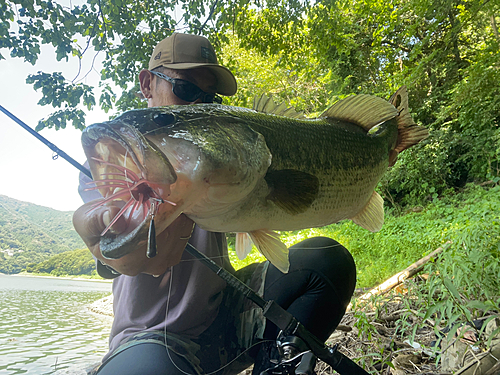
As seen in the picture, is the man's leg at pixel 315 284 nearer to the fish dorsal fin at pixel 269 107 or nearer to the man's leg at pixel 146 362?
the man's leg at pixel 146 362

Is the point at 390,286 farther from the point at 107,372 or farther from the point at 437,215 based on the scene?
the point at 437,215

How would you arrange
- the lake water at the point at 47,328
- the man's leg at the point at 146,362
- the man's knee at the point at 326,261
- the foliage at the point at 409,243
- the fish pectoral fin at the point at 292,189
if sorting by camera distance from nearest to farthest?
the fish pectoral fin at the point at 292,189 < the man's leg at the point at 146,362 < the man's knee at the point at 326,261 < the foliage at the point at 409,243 < the lake water at the point at 47,328

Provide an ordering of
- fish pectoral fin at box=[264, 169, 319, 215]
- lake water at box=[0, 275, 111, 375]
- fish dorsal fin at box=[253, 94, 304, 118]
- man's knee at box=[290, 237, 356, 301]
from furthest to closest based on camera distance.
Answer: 1. lake water at box=[0, 275, 111, 375]
2. man's knee at box=[290, 237, 356, 301]
3. fish dorsal fin at box=[253, 94, 304, 118]
4. fish pectoral fin at box=[264, 169, 319, 215]

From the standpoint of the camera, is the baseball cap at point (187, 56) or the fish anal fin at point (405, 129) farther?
the baseball cap at point (187, 56)

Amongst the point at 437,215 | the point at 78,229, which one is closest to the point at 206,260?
the point at 78,229

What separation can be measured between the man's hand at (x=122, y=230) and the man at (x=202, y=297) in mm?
181

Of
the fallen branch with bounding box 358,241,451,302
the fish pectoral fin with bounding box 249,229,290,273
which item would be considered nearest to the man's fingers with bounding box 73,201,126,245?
the fish pectoral fin with bounding box 249,229,290,273

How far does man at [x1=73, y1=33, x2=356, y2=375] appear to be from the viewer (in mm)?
895

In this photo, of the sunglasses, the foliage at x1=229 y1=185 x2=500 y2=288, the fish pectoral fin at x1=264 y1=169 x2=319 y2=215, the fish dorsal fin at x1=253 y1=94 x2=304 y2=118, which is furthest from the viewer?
the foliage at x1=229 y1=185 x2=500 y2=288

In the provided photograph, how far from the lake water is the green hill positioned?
40cm

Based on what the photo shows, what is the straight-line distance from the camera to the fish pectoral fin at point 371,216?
32.9 inches

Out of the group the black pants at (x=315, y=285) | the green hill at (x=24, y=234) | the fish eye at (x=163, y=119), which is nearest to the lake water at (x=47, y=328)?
the green hill at (x=24, y=234)

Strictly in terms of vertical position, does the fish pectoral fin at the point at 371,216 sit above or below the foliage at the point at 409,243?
above

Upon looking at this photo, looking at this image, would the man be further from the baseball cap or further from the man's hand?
the man's hand
